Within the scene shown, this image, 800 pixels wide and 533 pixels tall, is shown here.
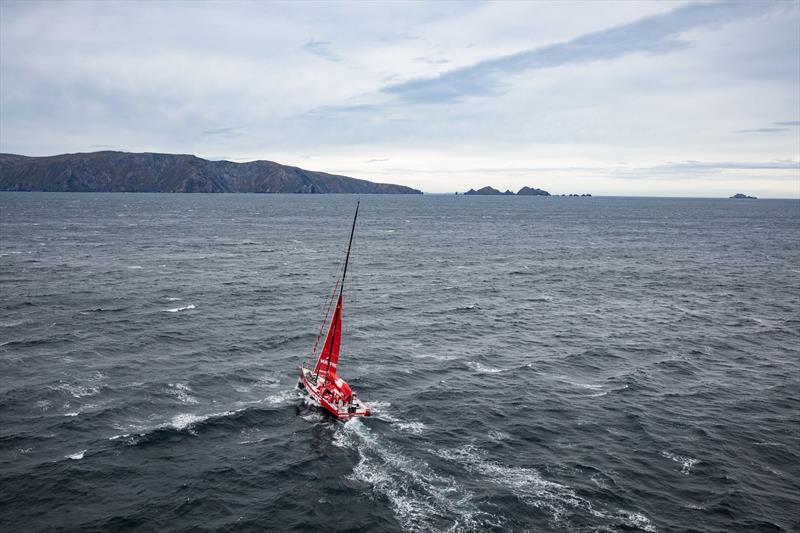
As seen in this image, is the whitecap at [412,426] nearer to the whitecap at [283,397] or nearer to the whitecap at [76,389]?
the whitecap at [283,397]

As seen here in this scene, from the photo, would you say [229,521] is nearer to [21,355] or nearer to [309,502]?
[309,502]

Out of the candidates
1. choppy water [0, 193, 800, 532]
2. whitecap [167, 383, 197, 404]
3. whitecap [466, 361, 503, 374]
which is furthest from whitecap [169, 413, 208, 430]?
whitecap [466, 361, 503, 374]

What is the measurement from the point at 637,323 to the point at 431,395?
1587 inches

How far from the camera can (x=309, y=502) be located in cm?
3444

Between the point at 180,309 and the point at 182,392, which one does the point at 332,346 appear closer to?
the point at 182,392

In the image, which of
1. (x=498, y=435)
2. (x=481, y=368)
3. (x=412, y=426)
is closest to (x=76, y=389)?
(x=412, y=426)

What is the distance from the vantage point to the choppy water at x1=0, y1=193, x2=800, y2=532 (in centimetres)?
3353

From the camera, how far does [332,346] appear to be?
48.5m

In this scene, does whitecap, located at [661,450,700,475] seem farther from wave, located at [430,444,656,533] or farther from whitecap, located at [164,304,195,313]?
whitecap, located at [164,304,195,313]

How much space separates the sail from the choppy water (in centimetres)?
411

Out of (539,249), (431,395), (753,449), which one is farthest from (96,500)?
(539,249)

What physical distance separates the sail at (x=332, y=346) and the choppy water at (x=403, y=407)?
13.5 ft

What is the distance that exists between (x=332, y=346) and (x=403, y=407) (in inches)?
342

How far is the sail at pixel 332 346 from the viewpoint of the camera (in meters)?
48.3
